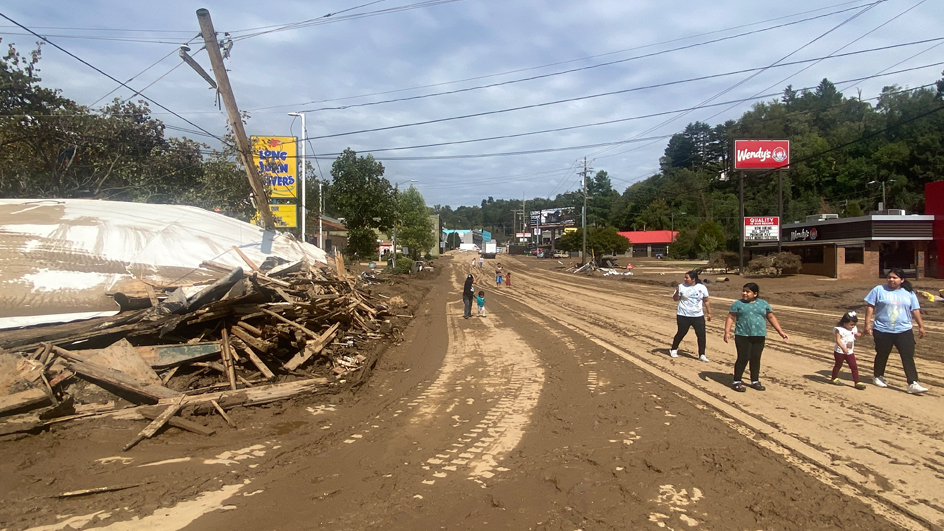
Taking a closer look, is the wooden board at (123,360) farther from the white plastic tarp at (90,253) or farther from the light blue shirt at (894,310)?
the light blue shirt at (894,310)

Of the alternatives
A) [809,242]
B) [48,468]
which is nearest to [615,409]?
[48,468]

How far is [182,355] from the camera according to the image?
809 cm

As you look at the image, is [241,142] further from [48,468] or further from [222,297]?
[48,468]

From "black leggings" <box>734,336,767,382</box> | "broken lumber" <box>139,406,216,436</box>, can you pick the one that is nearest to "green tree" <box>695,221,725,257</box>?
"black leggings" <box>734,336,767,382</box>

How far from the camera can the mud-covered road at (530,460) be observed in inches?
162

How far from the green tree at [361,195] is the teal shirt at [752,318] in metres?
25.8

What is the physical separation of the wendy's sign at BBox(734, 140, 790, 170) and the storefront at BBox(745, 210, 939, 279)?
5715 mm

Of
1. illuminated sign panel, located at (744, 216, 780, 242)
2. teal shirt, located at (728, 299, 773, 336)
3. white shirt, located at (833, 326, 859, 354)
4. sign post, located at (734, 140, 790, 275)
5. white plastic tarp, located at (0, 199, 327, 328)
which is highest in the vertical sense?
sign post, located at (734, 140, 790, 275)

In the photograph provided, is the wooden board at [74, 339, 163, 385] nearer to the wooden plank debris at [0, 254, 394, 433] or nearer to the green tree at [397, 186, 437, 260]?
the wooden plank debris at [0, 254, 394, 433]

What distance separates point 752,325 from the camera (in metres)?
7.46

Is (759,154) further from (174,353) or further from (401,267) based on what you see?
(174,353)

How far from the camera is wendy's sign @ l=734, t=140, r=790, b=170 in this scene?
131ft

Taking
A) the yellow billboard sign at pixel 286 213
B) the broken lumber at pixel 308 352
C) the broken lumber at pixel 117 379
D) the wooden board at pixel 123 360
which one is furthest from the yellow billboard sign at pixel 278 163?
the broken lumber at pixel 117 379

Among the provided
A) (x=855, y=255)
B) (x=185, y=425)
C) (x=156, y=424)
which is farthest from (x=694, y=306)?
(x=855, y=255)
